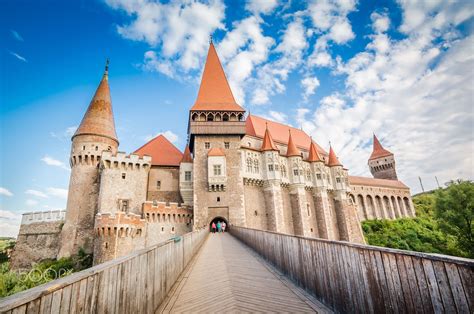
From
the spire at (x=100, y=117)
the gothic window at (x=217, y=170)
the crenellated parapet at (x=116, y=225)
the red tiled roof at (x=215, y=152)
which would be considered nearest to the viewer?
the crenellated parapet at (x=116, y=225)

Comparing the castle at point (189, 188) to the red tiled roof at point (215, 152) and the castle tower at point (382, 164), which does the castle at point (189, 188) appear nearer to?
the red tiled roof at point (215, 152)

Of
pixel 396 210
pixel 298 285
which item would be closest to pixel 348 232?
pixel 396 210

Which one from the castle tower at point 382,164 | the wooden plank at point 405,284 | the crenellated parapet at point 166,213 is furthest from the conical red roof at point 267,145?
the castle tower at point 382,164

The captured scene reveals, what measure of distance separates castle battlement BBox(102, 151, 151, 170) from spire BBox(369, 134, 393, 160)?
48.4 metres

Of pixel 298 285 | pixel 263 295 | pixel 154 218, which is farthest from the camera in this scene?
pixel 154 218

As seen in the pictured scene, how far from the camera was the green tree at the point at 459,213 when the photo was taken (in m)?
20.2

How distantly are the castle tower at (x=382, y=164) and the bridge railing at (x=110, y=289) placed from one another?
181 feet

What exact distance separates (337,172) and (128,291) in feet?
105

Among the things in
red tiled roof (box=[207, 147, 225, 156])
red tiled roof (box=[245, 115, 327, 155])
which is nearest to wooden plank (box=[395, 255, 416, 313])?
red tiled roof (box=[207, 147, 225, 156])

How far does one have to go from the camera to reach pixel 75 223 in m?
20.4

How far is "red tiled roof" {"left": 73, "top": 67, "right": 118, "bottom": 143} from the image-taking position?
2295cm

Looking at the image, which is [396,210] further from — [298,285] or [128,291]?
[128,291]

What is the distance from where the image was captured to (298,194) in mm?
25750

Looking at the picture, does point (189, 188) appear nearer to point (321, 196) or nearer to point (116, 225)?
point (116, 225)
